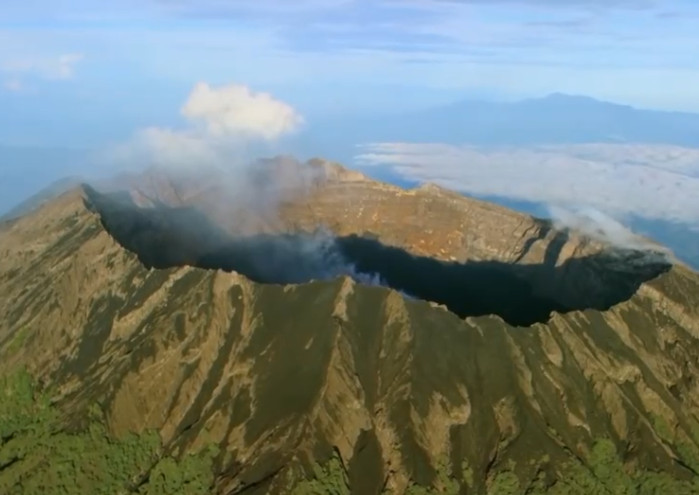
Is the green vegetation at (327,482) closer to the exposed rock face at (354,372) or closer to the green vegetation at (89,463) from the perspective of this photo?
the exposed rock face at (354,372)

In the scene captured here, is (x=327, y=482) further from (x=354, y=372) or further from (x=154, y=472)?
(x=154, y=472)

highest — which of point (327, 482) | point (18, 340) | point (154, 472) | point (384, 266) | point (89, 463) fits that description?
point (18, 340)

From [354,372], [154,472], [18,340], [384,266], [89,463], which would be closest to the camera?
[154,472]

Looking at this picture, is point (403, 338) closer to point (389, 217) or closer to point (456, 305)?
point (456, 305)

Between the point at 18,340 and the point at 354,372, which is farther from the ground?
the point at 354,372

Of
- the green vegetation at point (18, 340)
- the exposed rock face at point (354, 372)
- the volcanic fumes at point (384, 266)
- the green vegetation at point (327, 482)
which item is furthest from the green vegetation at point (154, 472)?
the volcanic fumes at point (384, 266)

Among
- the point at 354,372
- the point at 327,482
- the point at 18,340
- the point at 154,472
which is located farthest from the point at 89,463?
the point at 354,372

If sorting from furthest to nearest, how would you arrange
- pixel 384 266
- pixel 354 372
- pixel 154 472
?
1. pixel 384 266
2. pixel 354 372
3. pixel 154 472

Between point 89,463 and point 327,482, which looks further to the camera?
point 89,463
